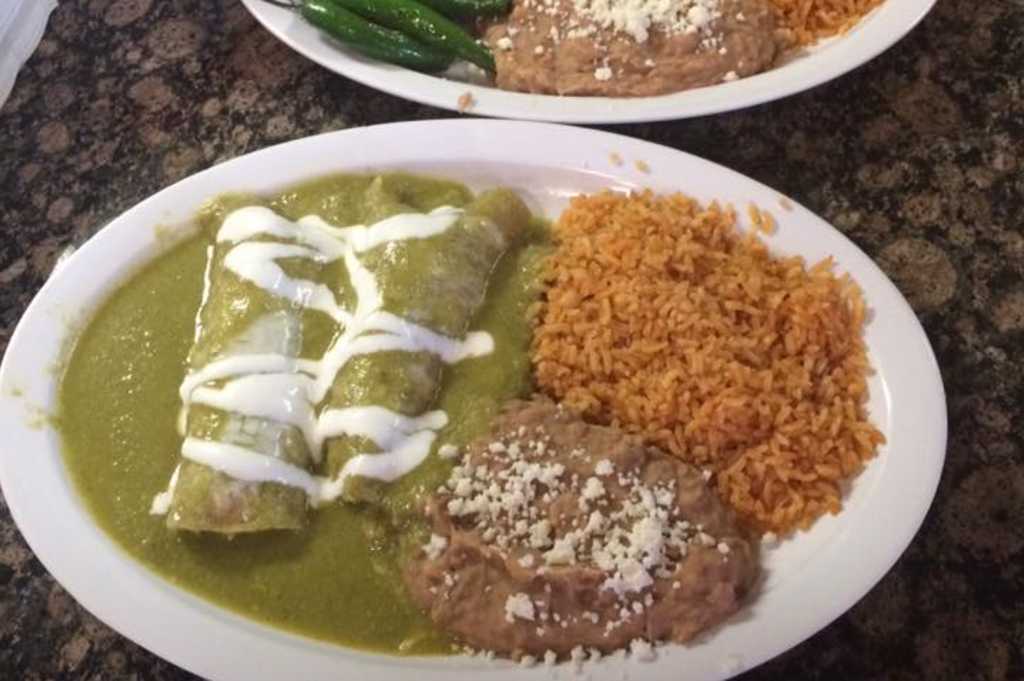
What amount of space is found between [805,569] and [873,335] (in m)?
0.58

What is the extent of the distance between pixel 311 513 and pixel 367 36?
4.85ft

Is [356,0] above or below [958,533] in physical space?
above

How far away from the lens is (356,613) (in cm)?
205

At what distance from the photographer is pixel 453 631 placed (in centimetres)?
200

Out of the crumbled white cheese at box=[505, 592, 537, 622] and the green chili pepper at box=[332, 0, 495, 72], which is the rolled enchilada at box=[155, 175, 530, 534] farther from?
the green chili pepper at box=[332, 0, 495, 72]

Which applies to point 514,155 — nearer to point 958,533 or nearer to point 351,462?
point 351,462

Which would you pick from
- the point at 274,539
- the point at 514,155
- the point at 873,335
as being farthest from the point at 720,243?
the point at 274,539

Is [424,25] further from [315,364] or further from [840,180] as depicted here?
[840,180]

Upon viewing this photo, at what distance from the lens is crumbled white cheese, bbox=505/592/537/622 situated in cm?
192

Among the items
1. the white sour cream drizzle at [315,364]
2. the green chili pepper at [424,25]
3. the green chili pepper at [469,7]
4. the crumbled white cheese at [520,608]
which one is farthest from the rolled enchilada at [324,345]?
the green chili pepper at [469,7]

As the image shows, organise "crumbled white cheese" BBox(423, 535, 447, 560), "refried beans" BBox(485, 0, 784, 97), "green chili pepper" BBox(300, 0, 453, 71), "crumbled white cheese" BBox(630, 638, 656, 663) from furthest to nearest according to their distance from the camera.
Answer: "green chili pepper" BBox(300, 0, 453, 71), "refried beans" BBox(485, 0, 784, 97), "crumbled white cheese" BBox(423, 535, 447, 560), "crumbled white cheese" BBox(630, 638, 656, 663)

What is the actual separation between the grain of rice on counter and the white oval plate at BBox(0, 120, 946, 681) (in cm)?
7

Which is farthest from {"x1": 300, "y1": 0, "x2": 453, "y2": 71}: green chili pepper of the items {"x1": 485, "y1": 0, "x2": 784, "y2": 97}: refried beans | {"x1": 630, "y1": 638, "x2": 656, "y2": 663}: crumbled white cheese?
{"x1": 630, "y1": 638, "x2": 656, "y2": 663}: crumbled white cheese

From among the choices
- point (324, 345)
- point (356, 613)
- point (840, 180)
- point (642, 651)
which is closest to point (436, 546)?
point (356, 613)
